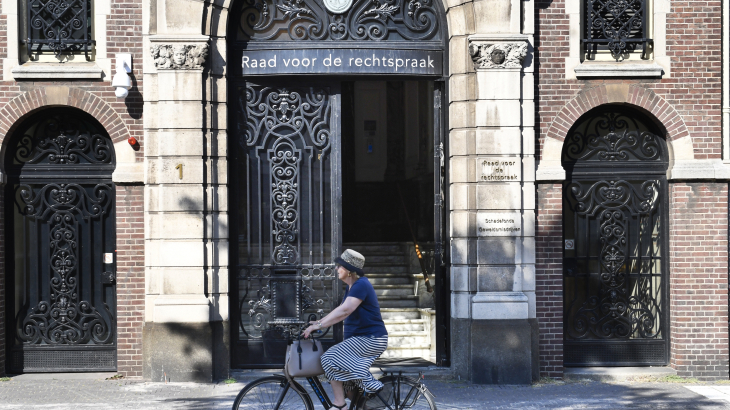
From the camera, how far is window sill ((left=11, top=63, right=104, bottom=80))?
10609 millimetres

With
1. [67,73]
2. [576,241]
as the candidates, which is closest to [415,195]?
[576,241]

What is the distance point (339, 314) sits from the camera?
6.96m

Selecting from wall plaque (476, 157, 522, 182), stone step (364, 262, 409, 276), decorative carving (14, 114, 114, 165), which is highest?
decorative carving (14, 114, 114, 165)

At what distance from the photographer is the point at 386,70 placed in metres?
10.7

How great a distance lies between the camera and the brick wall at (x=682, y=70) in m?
10.9

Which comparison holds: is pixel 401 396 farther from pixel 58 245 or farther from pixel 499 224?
pixel 58 245

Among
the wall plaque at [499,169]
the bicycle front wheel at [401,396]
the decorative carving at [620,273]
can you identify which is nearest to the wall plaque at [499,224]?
the wall plaque at [499,169]

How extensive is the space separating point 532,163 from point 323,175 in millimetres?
2784

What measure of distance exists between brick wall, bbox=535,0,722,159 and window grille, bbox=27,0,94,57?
603 centimetres

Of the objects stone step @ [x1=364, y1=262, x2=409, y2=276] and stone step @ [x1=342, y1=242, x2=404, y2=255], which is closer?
stone step @ [x1=364, y1=262, x2=409, y2=276]

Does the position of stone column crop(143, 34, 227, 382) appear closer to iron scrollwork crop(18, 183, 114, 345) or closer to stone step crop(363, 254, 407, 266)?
iron scrollwork crop(18, 183, 114, 345)

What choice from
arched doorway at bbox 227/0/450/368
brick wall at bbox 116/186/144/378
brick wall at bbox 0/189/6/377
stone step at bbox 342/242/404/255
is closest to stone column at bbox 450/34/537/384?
arched doorway at bbox 227/0/450/368

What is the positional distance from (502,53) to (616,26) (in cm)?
181

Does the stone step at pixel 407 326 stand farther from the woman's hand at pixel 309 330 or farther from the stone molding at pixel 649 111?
the woman's hand at pixel 309 330
